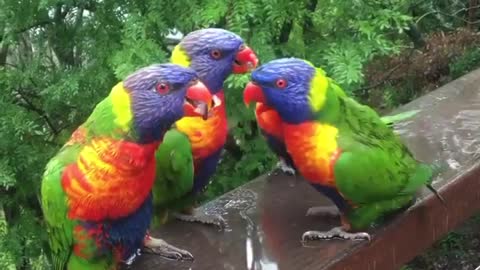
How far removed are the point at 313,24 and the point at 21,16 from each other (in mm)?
705

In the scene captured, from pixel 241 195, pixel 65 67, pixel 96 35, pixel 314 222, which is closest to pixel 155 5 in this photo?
pixel 96 35

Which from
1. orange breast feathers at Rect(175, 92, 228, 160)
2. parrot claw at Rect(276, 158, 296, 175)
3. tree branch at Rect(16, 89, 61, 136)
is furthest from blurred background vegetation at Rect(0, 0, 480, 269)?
orange breast feathers at Rect(175, 92, 228, 160)

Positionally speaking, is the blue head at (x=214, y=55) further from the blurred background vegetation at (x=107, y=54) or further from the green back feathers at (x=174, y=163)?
the blurred background vegetation at (x=107, y=54)

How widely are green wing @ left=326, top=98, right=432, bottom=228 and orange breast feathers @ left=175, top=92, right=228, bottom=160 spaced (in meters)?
0.22

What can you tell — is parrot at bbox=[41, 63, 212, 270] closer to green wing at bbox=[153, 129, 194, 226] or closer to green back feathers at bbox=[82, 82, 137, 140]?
green back feathers at bbox=[82, 82, 137, 140]

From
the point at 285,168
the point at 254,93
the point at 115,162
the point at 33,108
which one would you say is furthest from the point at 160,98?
the point at 33,108

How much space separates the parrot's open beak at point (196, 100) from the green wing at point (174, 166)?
0.19m

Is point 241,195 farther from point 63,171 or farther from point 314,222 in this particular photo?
point 63,171

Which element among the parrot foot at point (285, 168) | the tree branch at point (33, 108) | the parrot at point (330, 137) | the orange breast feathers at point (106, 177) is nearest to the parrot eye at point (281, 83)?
the parrot at point (330, 137)

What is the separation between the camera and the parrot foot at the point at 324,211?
1.45 metres

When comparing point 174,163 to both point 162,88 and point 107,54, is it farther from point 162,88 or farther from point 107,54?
point 107,54

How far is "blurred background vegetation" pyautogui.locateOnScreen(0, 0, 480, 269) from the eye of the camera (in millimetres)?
1662

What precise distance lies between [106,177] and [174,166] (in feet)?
0.69

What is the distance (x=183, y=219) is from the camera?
1.50 meters
